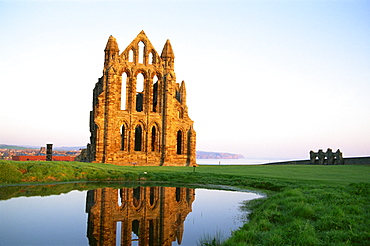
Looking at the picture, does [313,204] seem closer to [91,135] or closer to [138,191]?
[138,191]

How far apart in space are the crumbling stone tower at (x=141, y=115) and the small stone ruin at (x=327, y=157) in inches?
700

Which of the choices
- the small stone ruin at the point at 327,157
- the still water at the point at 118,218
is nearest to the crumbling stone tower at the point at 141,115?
the small stone ruin at the point at 327,157

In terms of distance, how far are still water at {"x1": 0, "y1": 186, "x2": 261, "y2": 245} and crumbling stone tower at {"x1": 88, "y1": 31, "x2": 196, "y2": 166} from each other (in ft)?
81.6

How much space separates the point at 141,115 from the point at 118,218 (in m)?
33.0

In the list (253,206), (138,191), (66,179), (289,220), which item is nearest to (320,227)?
(289,220)

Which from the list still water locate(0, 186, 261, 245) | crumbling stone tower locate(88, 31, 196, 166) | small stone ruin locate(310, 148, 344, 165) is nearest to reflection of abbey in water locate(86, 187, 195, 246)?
still water locate(0, 186, 261, 245)

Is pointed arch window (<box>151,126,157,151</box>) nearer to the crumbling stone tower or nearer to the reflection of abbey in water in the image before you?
the crumbling stone tower

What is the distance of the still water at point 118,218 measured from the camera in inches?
376

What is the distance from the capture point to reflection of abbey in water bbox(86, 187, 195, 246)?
9.79m

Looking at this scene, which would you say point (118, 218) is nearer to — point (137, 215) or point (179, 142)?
point (137, 215)

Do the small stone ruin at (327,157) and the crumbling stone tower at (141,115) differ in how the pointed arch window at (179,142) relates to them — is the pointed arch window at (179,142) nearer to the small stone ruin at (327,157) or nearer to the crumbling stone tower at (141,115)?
the crumbling stone tower at (141,115)

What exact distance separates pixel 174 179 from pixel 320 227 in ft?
51.2

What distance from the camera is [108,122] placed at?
4206cm

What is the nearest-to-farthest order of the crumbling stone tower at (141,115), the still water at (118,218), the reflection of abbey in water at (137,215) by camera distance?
1. the still water at (118,218)
2. the reflection of abbey in water at (137,215)
3. the crumbling stone tower at (141,115)
